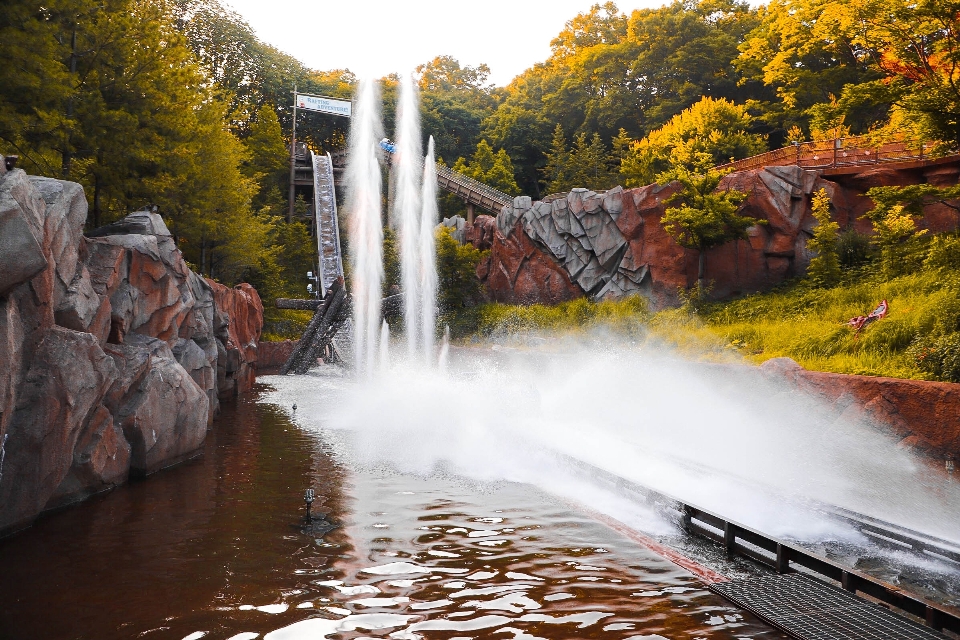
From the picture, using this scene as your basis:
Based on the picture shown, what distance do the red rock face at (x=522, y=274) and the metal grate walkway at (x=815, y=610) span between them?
993 inches

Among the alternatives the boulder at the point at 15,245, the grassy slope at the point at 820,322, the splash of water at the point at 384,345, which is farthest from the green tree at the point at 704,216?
the boulder at the point at 15,245

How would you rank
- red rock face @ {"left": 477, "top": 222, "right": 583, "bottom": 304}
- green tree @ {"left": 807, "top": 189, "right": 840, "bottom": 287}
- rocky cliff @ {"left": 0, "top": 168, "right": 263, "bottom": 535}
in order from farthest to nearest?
1. red rock face @ {"left": 477, "top": 222, "right": 583, "bottom": 304}
2. green tree @ {"left": 807, "top": 189, "right": 840, "bottom": 287}
3. rocky cliff @ {"left": 0, "top": 168, "right": 263, "bottom": 535}

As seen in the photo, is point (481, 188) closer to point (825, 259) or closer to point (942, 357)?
point (825, 259)

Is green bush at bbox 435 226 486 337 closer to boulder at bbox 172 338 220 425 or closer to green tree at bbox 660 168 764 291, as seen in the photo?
green tree at bbox 660 168 764 291

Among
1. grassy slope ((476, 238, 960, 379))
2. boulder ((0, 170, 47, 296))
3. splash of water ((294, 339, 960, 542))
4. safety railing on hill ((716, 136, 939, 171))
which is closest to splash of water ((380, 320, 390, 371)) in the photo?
grassy slope ((476, 238, 960, 379))

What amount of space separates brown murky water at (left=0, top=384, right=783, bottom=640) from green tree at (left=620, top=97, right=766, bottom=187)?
2581 centimetres

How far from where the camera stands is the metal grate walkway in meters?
5.73

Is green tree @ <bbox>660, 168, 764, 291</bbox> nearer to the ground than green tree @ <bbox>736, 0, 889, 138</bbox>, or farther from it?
nearer to the ground

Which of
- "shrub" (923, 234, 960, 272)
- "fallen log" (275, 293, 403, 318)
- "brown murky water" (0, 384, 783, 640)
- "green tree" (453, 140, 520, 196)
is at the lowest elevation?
"brown murky water" (0, 384, 783, 640)

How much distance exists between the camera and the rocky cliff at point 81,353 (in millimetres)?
7566

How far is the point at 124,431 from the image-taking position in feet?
34.4

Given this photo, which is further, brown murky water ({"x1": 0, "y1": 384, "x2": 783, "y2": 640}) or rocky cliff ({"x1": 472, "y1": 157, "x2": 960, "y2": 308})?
rocky cliff ({"x1": 472, "y1": 157, "x2": 960, "y2": 308})

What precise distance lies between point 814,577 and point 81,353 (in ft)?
29.6

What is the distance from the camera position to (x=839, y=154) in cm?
2444
